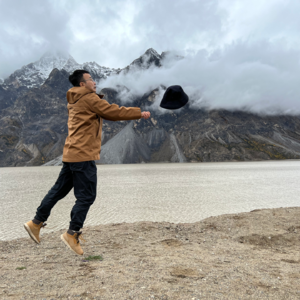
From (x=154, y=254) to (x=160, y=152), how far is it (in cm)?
14271

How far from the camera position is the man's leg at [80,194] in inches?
135

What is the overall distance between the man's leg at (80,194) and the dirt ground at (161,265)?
0.27m

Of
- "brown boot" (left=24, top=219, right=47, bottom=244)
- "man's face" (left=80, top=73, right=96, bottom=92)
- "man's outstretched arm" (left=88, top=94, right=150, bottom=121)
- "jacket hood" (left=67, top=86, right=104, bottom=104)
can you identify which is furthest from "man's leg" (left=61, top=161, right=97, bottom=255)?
"man's face" (left=80, top=73, right=96, bottom=92)

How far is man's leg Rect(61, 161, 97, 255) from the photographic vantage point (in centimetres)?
344

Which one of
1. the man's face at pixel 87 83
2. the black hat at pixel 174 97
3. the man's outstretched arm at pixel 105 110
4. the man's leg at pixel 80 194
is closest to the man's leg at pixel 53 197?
the man's leg at pixel 80 194

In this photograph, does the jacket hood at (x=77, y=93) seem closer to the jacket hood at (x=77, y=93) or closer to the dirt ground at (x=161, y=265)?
the jacket hood at (x=77, y=93)

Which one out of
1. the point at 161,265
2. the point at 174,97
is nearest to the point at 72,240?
the point at 161,265

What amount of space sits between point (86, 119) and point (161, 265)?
2.13 meters

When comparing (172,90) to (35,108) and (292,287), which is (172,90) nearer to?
(292,287)

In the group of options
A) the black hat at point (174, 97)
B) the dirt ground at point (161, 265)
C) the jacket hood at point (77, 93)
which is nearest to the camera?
the dirt ground at point (161, 265)

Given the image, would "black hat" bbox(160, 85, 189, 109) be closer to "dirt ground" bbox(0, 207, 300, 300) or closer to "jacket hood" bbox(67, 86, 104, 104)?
"jacket hood" bbox(67, 86, 104, 104)

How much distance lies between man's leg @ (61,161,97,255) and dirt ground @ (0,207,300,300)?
27 cm

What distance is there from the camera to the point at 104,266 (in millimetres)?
3102

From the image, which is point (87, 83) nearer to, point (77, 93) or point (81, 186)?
point (77, 93)
